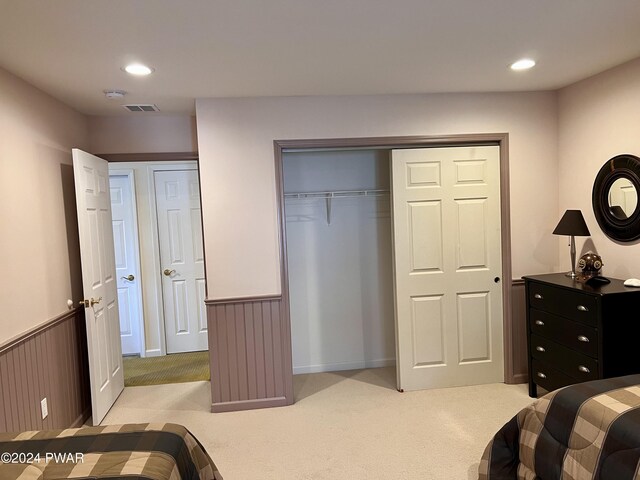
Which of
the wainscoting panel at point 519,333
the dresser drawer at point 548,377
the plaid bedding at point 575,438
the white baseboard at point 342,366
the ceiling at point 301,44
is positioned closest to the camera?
the plaid bedding at point 575,438

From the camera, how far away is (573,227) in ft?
10.6

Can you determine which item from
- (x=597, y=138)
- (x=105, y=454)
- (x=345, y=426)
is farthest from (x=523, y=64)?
(x=105, y=454)

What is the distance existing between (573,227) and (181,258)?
3.78 metres

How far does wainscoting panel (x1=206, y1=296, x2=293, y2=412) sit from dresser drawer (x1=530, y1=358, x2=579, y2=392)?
182 cm

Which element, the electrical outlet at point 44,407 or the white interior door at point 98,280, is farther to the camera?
the white interior door at point 98,280

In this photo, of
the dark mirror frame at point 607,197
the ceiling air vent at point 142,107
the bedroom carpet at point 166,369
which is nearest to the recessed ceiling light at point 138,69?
the ceiling air vent at point 142,107

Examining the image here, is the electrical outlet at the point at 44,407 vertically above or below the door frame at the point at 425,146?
below

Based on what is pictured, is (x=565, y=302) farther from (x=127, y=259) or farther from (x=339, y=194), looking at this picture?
(x=127, y=259)

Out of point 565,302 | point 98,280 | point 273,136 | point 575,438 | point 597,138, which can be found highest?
point 273,136

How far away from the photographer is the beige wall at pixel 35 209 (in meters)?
2.50

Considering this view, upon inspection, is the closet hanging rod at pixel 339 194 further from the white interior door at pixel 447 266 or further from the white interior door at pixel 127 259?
the white interior door at pixel 127 259

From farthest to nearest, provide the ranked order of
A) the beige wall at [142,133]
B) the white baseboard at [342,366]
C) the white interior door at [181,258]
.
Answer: the white interior door at [181,258]
the white baseboard at [342,366]
the beige wall at [142,133]

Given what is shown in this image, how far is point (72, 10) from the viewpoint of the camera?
1874mm

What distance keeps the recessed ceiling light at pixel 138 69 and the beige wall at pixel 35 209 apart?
65 centimetres
